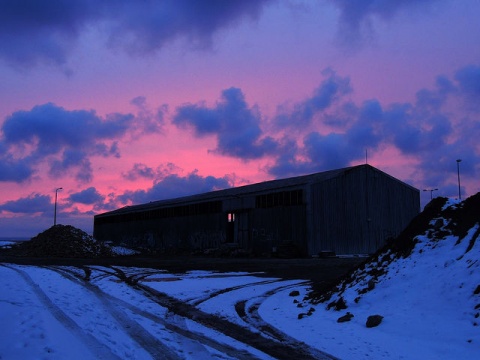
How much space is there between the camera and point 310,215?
3656cm

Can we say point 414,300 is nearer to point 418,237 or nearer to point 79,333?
point 418,237

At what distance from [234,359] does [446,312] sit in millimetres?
4598

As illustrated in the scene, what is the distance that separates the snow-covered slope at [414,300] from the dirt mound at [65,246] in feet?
112

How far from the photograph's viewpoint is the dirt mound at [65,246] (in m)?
42.2

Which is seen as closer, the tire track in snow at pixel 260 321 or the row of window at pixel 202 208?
the tire track in snow at pixel 260 321

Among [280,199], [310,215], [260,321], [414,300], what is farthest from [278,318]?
[280,199]

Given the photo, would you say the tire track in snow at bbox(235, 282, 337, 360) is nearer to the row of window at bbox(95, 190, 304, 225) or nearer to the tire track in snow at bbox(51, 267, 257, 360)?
the tire track in snow at bbox(51, 267, 257, 360)

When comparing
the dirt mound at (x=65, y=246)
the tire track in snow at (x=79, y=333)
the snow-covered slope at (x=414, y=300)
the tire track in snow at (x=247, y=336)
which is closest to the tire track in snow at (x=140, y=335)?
the tire track in snow at (x=79, y=333)

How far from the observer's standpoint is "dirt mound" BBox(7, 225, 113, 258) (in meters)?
42.2

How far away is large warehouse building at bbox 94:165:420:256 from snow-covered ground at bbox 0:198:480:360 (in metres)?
23.6

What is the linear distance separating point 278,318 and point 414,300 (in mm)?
3194

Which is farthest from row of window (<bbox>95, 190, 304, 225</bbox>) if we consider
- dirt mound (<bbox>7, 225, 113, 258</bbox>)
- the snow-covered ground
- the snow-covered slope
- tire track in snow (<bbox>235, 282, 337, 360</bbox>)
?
the snow-covered slope

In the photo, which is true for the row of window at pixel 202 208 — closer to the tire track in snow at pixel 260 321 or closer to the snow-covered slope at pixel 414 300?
the tire track in snow at pixel 260 321

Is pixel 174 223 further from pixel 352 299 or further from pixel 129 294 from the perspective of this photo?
pixel 352 299
